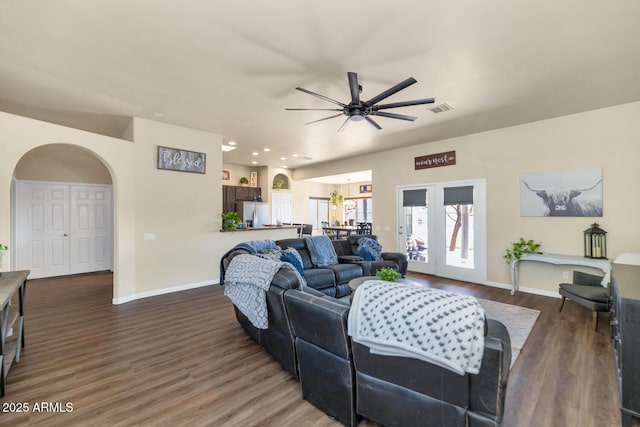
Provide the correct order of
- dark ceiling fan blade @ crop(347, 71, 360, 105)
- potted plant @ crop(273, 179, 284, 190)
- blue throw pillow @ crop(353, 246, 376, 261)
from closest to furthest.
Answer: dark ceiling fan blade @ crop(347, 71, 360, 105) < blue throw pillow @ crop(353, 246, 376, 261) < potted plant @ crop(273, 179, 284, 190)

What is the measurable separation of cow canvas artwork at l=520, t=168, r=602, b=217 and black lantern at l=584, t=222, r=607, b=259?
25 centimetres

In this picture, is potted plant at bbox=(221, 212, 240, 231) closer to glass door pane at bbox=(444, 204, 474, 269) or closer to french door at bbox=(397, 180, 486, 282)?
french door at bbox=(397, 180, 486, 282)

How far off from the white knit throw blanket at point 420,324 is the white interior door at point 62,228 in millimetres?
7471

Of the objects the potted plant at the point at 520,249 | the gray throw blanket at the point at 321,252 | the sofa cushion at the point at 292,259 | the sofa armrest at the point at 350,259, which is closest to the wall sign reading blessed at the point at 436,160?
the potted plant at the point at 520,249

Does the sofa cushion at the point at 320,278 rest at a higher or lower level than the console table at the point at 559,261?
lower

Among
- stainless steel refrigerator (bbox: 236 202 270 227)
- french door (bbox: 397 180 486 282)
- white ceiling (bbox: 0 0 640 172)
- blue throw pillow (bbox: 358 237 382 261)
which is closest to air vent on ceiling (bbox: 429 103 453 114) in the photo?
white ceiling (bbox: 0 0 640 172)

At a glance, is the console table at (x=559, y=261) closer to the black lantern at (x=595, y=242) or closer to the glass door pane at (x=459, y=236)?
the black lantern at (x=595, y=242)

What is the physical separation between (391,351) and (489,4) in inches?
101

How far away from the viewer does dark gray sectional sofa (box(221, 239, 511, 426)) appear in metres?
1.34

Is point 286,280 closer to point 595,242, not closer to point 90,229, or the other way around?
point 595,242

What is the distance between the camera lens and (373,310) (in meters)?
1.54

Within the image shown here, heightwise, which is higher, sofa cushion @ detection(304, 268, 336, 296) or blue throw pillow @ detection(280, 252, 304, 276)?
blue throw pillow @ detection(280, 252, 304, 276)

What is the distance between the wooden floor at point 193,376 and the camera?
1.92 m

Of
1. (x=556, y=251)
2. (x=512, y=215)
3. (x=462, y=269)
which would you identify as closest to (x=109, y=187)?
(x=462, y=269)
